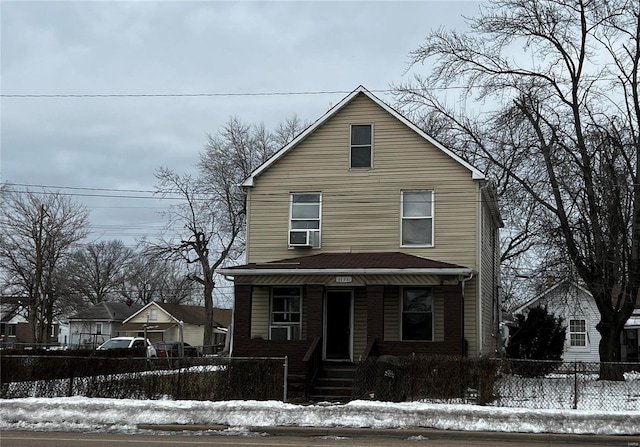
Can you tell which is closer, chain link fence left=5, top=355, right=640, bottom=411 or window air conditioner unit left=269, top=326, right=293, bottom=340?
chain link fence left=5, top=355, right=640, bottom=411

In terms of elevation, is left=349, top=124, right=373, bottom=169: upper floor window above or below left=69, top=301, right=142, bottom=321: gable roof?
above

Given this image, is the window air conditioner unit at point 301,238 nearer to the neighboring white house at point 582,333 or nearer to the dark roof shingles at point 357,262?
the dark roof shingles at point 357,262

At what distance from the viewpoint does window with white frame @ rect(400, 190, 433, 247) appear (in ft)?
70.8

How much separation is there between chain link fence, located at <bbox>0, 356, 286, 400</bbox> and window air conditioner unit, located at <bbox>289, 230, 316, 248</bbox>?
6586 mm

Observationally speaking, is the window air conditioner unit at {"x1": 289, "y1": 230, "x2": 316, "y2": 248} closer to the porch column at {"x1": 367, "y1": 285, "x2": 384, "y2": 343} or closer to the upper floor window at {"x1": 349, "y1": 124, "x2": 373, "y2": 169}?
the upper floor window at {"x1": 349, "y1": 124, "x2": 373, "y2": 169}

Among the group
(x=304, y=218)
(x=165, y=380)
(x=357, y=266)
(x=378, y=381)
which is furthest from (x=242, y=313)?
(x=378, y=381)

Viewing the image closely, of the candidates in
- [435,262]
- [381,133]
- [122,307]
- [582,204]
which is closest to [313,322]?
[435,262]

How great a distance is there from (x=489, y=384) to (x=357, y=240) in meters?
7.92

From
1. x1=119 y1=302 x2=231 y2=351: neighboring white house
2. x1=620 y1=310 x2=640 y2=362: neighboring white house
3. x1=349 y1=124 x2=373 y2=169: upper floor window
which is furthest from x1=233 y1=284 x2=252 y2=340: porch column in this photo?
x1=119 y1=302 x2=231 y2=351: neighboring white house

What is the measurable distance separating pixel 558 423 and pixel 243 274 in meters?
9.77

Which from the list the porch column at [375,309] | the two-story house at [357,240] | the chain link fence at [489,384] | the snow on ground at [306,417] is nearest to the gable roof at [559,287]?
the two-story house at [357,240]

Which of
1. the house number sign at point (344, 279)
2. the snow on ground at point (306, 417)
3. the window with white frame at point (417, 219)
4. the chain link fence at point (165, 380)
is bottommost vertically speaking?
the snow on ground at point (306, 417)

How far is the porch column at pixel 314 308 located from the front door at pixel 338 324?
1293mm

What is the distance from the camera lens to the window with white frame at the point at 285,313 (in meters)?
21.8
